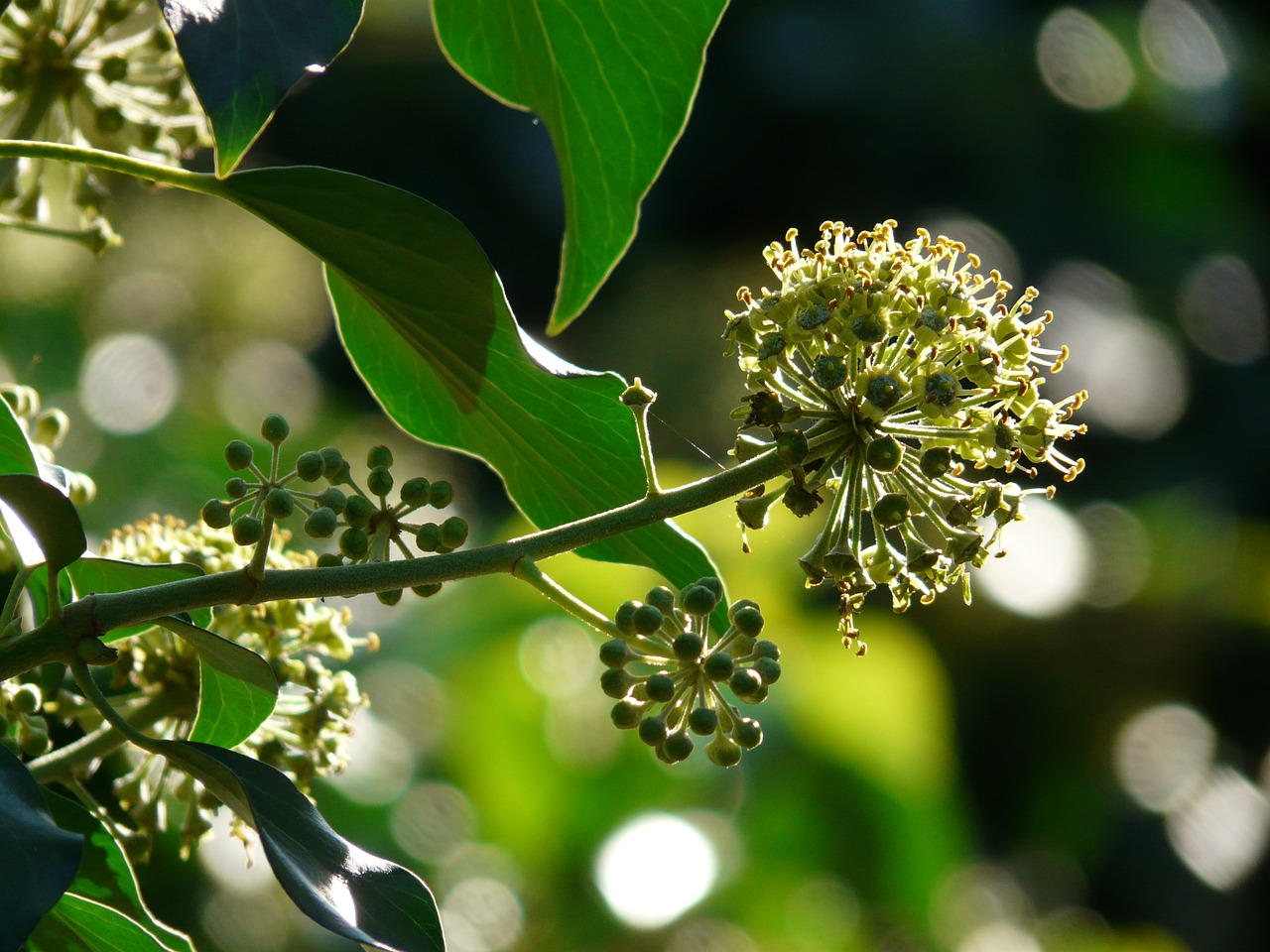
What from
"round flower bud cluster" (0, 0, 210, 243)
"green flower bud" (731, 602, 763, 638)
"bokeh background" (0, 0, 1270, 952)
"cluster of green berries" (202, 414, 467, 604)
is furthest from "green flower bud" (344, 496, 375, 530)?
"bokeh background" (0, 0, 1270, 952)

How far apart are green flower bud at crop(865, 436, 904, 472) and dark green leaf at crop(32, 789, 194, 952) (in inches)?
18.6

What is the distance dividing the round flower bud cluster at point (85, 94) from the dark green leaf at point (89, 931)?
19.0 inches

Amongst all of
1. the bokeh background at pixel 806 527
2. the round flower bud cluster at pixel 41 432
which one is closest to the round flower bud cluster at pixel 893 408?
the round flower bud cluster at pixel 41 432

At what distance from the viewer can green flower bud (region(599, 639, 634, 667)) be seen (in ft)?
2.43

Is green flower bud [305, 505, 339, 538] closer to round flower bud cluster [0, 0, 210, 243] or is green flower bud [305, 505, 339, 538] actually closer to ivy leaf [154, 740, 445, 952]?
ivy leaf [154, 740, 445, 952]

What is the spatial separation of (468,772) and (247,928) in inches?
29.8

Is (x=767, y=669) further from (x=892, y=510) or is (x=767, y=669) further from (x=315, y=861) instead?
(x=315, y=861)

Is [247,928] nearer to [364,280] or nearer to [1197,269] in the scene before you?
[364,280]

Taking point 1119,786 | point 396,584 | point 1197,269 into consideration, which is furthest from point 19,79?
point 1197,269

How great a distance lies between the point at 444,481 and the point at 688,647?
0.50 feet

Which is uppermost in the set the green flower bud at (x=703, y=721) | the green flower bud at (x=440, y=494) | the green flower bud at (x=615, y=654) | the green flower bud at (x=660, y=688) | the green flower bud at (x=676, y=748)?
the green flower bud at (x=440, y=494)

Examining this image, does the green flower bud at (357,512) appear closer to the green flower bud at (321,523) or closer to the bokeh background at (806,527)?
the green flower bud at (321,523)

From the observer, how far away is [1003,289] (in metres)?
0.87

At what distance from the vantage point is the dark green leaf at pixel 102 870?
0.79 metres
